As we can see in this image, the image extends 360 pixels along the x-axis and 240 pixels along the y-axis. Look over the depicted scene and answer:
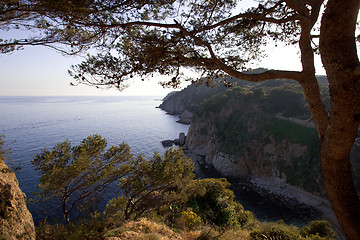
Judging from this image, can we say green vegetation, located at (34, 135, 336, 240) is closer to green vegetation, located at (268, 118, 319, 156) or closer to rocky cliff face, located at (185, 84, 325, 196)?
rocky cliff face, located at (185, 84, 325, 196)

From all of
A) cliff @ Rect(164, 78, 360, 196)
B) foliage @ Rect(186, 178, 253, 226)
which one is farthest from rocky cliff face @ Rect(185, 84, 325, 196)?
foliage @ Rect(186, 178, 253, 226)

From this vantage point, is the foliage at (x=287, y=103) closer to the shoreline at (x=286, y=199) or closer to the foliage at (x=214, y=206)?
the shoreline at (x=286, y=199)

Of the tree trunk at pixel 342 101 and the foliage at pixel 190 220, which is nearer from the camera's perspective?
the tree trunk at pixel 342 101

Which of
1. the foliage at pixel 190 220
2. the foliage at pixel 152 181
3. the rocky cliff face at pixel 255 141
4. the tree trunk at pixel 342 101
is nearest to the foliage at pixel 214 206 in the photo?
the foliage at pixel 152 181

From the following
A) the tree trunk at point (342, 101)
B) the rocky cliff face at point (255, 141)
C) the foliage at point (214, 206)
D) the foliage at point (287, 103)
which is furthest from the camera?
the foliage at point (287, 103)

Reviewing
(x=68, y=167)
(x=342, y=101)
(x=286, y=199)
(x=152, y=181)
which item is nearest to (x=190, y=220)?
(x=152, y=181)

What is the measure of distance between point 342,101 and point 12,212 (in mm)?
7497

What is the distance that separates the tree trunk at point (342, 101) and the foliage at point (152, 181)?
759 cm

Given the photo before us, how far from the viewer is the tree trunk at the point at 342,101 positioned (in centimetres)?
249

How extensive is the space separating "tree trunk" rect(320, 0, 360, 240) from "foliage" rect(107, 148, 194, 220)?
759 cm

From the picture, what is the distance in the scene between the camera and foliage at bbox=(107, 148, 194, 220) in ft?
32.0

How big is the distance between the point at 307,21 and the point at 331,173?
2.79 meters

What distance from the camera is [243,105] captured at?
130 ft

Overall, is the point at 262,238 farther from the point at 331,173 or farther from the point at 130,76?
the point at 130,76
